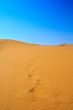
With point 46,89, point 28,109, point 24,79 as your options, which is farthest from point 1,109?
point 24,79

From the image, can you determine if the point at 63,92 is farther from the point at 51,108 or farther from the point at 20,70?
the point at 20,70

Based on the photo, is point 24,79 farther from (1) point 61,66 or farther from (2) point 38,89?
(1) point 61,66

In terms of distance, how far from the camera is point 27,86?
634 centimetres

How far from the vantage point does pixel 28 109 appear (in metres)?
4.98

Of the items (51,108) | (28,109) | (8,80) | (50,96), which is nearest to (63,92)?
(50,96)

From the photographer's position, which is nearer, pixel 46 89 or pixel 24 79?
pixel 46 89

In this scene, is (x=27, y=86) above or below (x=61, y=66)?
below

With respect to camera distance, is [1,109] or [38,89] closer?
[1,109]

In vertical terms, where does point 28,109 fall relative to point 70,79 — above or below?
below

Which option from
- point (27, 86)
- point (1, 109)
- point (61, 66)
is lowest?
point (1, 109)

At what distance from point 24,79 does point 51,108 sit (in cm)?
232

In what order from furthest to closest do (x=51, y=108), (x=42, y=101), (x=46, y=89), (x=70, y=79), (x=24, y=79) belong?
(x=24, y=79) < (x=70, y=79) < (x=46, y=89) < (x=42, y=101) < (x=51, y=108)

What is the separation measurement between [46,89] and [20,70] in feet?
8.69

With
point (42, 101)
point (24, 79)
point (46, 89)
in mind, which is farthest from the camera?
point (24, 79)
